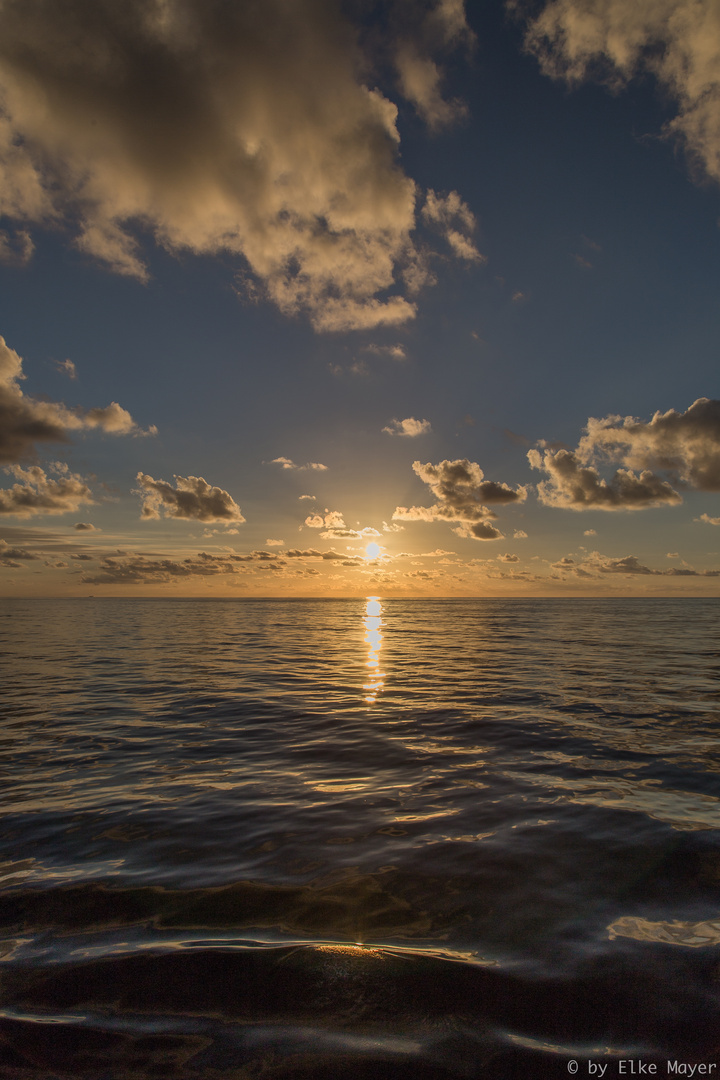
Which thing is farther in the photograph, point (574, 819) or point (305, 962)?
point (574, 819)

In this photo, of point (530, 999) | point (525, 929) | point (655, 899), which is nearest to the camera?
point (530, 999)

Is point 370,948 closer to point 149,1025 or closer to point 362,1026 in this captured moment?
point 362,1026

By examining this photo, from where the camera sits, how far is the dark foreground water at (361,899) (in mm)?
3002

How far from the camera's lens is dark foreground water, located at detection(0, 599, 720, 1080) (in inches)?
118

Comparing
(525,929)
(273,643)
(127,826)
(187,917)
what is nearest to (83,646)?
(273,643)

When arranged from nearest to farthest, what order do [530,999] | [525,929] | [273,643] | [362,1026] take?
[362,1026], [530,999], [525,929], [273,643]

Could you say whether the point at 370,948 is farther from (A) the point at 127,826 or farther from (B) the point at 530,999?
(A) the point at 127,826

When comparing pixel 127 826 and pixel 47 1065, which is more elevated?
pixel 47 1065

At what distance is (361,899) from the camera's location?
4645 millimetres

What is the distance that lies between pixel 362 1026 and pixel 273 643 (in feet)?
103

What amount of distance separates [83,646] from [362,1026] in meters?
32.7

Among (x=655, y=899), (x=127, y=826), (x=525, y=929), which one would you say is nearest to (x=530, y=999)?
(x=525, y=929)

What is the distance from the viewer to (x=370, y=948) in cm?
395

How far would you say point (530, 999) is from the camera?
3.35 m
